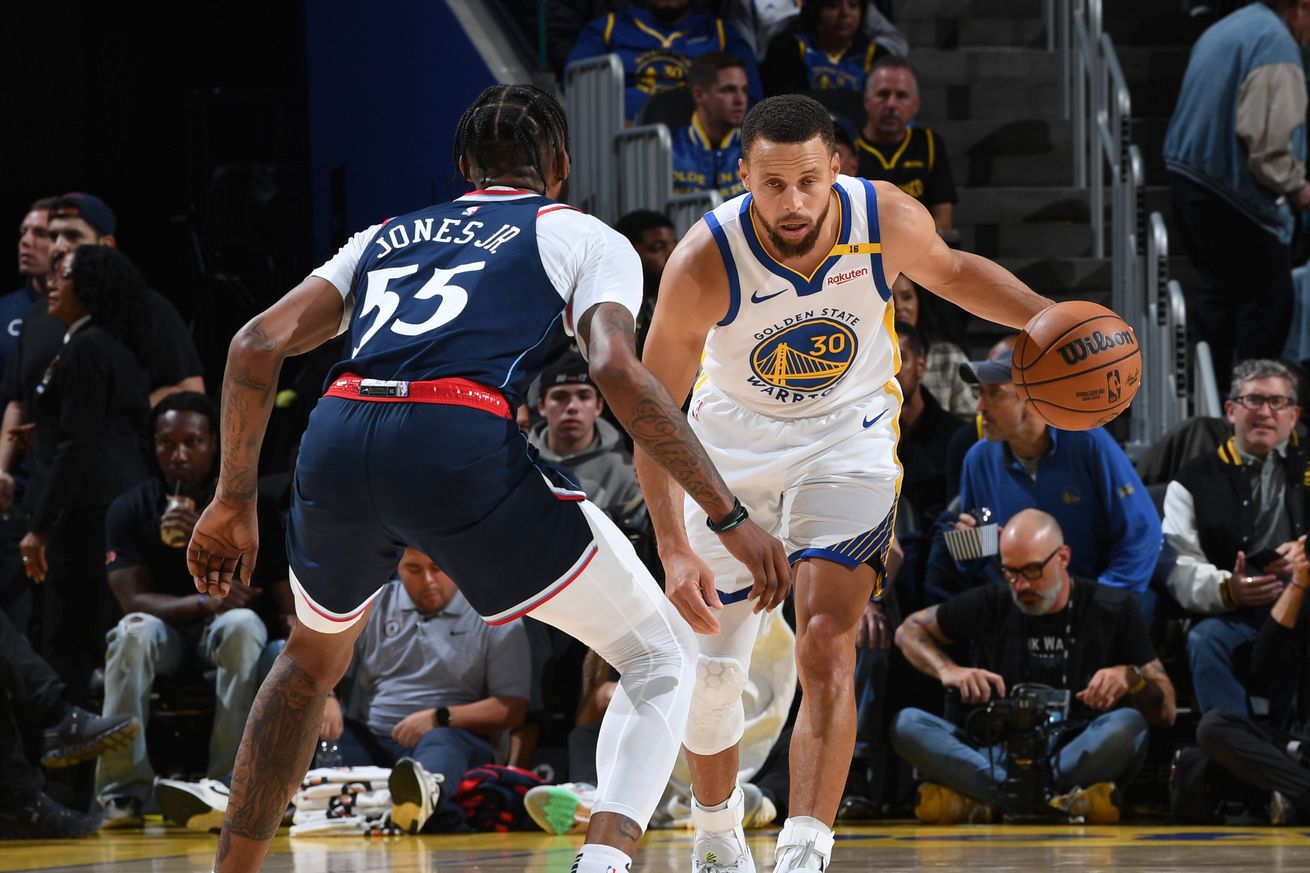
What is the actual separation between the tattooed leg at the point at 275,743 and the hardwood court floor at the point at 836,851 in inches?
55.9

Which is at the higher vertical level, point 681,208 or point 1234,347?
point 681,208

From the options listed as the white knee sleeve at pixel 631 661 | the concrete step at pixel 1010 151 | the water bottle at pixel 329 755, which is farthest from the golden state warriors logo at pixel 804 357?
the concrete step at pixel 1010 151

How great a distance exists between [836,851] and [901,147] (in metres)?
4.57

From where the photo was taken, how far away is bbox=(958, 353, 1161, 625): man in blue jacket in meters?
7.55

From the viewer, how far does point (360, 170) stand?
1153 centimetres

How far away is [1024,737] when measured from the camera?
7.20 m

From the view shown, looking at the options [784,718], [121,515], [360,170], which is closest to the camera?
[784,718]

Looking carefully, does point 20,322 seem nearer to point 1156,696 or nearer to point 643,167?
point 643,167

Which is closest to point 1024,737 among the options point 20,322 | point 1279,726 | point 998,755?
point 998,755

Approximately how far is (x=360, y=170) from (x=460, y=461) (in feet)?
26.7

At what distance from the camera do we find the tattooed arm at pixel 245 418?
383cm

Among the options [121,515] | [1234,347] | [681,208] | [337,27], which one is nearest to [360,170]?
[337,27]

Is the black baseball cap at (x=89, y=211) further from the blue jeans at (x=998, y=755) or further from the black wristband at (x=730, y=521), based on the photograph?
the black wristband at (x=730, y=521)

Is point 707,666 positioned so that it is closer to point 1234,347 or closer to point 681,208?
point 681,208
